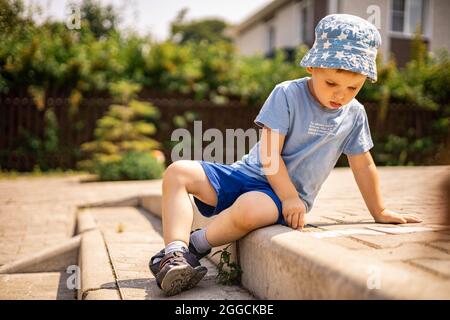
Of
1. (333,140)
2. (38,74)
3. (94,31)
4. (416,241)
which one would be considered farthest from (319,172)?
(94,31)

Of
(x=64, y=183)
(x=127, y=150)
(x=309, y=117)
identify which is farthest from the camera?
(x=127, y=150)

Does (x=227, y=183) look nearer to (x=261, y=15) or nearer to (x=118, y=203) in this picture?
(x=118, y=203)

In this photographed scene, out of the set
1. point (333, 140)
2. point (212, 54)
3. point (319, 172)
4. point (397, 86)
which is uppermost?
point (212, 54)

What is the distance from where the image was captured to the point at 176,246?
208 centimetres

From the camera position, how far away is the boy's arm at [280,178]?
2.15 metres

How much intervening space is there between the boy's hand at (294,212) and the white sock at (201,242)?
1.23 ft

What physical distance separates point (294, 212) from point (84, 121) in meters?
8.42

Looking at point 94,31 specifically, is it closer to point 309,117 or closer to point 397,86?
point 397,86

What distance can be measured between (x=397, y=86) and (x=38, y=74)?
24.7 feet

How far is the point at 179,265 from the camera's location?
1949 millimetres

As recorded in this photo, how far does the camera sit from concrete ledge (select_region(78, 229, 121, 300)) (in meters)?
2.08

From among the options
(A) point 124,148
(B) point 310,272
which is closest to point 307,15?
(A) point 124,148

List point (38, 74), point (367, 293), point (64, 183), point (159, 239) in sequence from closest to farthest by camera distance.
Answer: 1. point (367, 293)
2. point (159, 239)
3. point (64, 183)
4. point (38, 74)

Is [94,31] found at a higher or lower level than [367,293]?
higher
